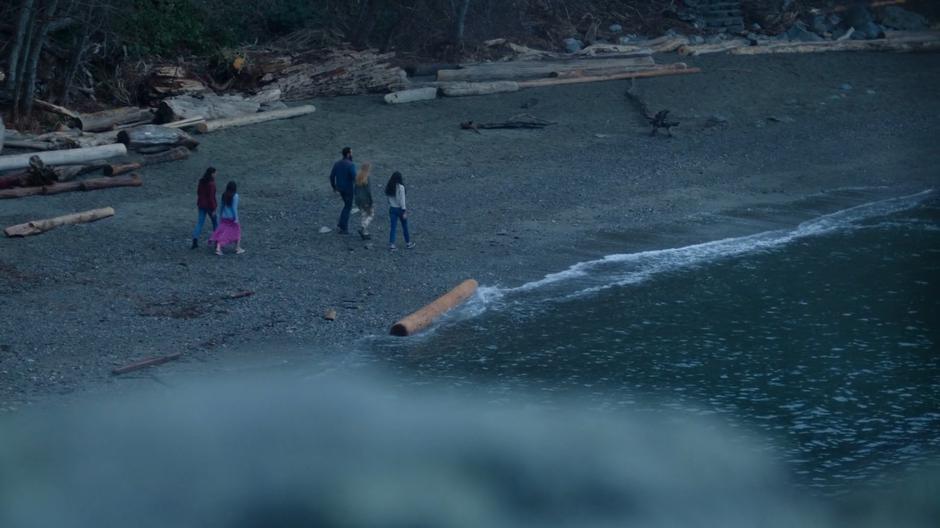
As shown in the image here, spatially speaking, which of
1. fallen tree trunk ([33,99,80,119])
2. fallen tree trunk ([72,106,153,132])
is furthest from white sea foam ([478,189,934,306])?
fallen tree trunk ([33,99,80,119])

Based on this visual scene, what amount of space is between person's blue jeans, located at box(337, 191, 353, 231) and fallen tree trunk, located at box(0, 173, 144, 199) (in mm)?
4909

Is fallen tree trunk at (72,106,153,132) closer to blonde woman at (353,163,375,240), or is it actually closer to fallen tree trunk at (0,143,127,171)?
fallen tree trunk at (0,143,127,171)

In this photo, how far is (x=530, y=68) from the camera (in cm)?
3039

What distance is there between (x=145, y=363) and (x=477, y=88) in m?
16.5

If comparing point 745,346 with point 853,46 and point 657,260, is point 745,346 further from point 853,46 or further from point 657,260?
point 853,46

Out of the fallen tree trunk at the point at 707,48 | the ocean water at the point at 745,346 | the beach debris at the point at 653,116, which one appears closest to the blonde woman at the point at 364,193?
the ocean water at the point at 745,346

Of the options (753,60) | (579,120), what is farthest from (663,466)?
(753,60)

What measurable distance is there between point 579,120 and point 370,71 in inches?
231


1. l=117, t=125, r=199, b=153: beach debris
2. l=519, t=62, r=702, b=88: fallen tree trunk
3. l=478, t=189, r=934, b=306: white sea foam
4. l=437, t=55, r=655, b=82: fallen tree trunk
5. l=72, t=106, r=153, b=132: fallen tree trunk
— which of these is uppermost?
l=437, t=55, r=655, b=82: fallen tree trunk

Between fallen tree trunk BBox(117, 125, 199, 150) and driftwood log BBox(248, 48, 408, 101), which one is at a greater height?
driftwood log BBox(248, 48, 408, 101)

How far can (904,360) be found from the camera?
1534 cm

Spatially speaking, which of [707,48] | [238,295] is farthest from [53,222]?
[707,48]

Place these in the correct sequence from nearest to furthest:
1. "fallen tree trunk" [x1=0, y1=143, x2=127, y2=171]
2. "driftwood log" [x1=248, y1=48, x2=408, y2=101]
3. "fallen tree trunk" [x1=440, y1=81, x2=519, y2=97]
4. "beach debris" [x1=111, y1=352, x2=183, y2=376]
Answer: "beach debris" [x1=111, y1=352, x2=183, y2=376] < "fallen tree trunk" [x1=0, y1=143, x2=127, y2=171] < "driftwood log" [x1=248, y1=48, x2=408, y2=101] < "fallen tree trunk" [x1=440, y1=81, x2=519, y2=97]

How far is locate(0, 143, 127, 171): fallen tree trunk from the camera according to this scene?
2120cm
